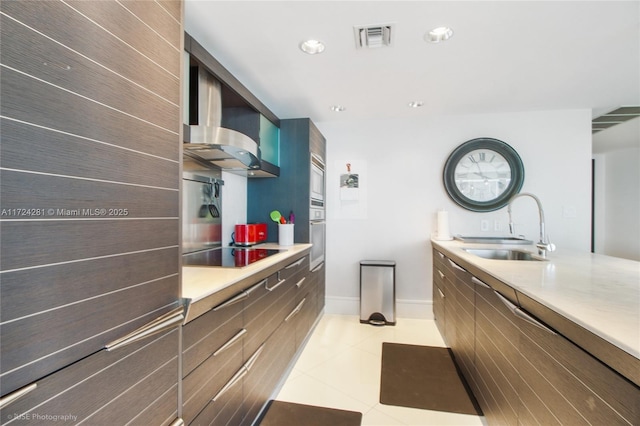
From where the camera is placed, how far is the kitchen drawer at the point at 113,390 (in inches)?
21.7

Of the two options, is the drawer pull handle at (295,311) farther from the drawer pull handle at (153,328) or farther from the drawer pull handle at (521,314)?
the drawer pull handle at (521,314)

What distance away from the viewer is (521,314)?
108cm

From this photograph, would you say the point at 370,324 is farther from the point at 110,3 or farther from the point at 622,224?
the point at 622,224

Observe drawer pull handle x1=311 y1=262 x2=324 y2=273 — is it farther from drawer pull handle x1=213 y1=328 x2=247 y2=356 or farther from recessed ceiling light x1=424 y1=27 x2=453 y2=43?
recessed ceiling light x1=424 y1=27 x2=453 y2=43

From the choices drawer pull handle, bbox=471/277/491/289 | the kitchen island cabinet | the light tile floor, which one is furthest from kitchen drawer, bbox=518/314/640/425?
the light tile floor

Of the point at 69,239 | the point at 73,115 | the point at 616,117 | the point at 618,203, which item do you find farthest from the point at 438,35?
the point at 618,203

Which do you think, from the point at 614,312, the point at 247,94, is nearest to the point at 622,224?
the point at 614,312

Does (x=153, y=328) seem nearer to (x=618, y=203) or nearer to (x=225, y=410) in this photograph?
(x=225, y=410)

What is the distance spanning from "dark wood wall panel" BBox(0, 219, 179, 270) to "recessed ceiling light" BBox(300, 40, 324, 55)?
4.74 ft

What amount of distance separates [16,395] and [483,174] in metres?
3.53

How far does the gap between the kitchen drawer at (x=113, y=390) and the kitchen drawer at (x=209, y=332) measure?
0.17 feet

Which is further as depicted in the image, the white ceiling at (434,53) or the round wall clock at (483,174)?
the round wall clock at (483,174)

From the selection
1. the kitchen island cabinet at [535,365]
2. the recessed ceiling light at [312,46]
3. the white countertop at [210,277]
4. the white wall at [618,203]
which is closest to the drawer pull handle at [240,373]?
the white countertop at [210,277]

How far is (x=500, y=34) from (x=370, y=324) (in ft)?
8.87
